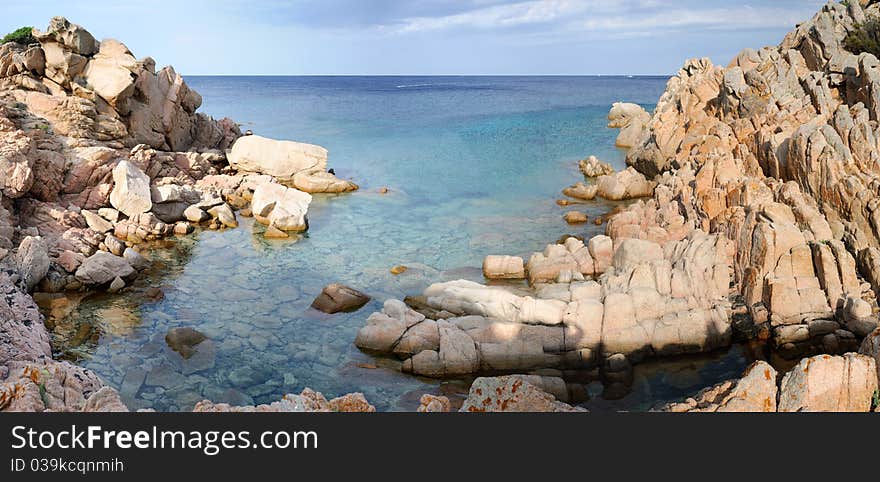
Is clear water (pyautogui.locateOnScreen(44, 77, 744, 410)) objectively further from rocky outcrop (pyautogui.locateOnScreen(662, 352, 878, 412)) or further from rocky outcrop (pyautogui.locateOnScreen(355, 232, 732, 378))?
rocky outcrop (pyautogui.locateOnScreen(662, 352, 878, 412))

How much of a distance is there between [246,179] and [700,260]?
76.0 ft

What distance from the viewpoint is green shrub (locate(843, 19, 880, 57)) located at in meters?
24.5

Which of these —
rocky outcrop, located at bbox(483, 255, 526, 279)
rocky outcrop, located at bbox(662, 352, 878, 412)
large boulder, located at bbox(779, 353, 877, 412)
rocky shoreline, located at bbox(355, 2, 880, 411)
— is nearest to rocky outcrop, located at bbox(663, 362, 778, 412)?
rocky outcrop, located at bbox(662, 352, 878, 412)

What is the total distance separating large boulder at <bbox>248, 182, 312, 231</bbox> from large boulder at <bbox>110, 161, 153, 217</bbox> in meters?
4.38

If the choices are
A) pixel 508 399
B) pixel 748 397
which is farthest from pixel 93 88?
pixel 748 397

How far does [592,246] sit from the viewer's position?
20219mm

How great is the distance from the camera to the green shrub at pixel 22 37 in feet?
97.3

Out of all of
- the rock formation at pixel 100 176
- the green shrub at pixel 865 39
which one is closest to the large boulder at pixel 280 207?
the rock formation at pixel 100 176

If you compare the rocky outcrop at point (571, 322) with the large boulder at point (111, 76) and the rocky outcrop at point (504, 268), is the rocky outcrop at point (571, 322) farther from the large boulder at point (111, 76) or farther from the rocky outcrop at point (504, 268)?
the large boulder at point (111, 76)

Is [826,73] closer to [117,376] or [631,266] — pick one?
[631,266]

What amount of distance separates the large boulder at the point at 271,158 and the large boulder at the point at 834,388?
2990 centimetres

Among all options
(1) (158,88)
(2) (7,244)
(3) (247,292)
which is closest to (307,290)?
(3) (247,292)

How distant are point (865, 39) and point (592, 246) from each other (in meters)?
15.3

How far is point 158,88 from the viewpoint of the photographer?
32531 mm
